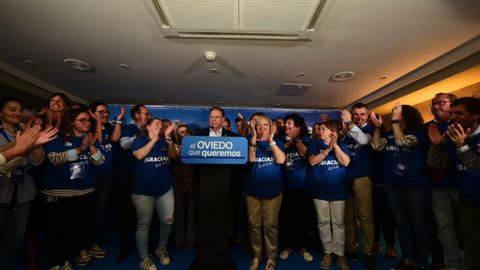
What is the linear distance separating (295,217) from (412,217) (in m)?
1.20

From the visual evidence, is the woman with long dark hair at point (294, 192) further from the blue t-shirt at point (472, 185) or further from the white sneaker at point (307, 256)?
the blue t-shirt at point (472, 185)

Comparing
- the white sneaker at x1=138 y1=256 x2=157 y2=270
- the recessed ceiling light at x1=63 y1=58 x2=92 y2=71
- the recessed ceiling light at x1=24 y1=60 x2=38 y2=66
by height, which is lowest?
the white sneaker at x1=138 y1=256 x2=157 y2=270

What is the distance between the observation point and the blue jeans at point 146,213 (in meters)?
2.11

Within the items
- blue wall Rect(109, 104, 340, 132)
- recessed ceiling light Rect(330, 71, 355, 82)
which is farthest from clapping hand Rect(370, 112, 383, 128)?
blue wall Rect(109, 104, 340, 132)

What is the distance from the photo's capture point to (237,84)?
442 cm

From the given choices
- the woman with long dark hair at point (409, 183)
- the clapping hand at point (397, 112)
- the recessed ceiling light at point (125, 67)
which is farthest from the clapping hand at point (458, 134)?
Result: the recessed ceiling light at point (125, 67)

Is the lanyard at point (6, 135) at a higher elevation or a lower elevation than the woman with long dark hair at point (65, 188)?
higher

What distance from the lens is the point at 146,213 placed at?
6.97 feet

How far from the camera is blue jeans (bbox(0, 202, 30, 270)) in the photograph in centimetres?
167

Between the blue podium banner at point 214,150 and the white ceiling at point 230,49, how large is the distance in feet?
5.12

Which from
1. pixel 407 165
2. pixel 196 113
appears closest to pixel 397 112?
pixel 407 165

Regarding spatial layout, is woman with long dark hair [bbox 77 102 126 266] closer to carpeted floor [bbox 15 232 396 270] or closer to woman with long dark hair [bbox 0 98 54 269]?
carpeted floor [bbox 15 232 396 270]

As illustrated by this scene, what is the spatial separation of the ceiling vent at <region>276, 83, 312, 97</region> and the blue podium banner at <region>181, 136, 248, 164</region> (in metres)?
3.17

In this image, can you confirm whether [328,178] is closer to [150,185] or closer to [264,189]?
[264,189]
